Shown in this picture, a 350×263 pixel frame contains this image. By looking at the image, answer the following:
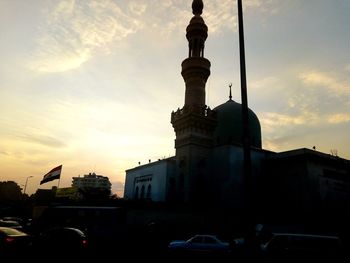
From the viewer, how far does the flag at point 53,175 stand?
141 feet

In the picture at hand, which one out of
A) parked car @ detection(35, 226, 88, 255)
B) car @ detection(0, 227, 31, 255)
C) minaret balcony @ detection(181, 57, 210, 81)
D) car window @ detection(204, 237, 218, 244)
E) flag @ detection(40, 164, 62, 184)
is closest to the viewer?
car @ detection(0, 227, 31, 255)

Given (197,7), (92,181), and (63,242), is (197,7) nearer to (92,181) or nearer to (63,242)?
(63,242)

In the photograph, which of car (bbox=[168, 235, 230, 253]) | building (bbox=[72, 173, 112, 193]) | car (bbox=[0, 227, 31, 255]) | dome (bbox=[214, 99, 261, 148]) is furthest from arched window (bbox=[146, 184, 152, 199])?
building (bbox=[72, 173, 112, 193])

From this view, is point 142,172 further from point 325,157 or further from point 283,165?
point 325,157

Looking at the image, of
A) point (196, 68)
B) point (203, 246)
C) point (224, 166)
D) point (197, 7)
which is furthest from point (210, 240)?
point (197, 7)

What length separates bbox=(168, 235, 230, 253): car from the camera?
645 inches

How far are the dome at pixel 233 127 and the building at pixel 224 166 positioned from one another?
114mm

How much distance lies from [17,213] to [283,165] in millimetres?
40558

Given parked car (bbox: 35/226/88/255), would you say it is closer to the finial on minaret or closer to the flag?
the finial on minaret

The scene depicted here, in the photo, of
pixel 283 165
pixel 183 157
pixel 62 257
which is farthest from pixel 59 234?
pixel 283 165

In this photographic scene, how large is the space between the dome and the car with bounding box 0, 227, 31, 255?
78.7 feet

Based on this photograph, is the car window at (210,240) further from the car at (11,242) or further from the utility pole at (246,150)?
the utility pole at (246,150)

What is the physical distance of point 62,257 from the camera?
13.0 m

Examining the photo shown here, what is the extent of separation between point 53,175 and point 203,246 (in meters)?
33.0
